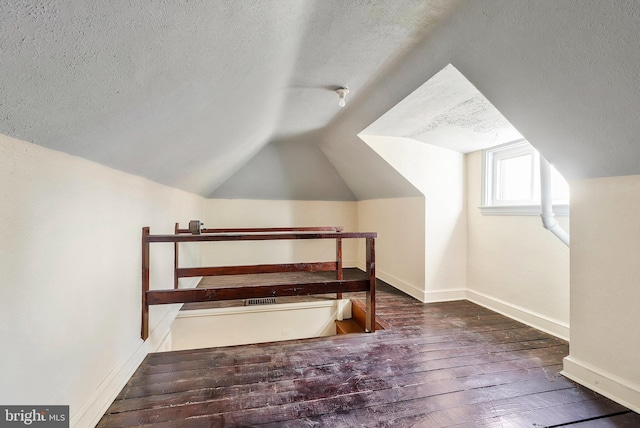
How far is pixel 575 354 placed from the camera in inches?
67.6

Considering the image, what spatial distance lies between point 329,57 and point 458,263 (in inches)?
109

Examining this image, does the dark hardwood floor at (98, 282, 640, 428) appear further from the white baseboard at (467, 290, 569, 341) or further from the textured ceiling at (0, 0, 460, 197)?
the textured ceiling at (0, 0, 460, 197)

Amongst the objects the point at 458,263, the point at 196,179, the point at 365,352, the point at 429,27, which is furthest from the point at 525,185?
the point at 196,179

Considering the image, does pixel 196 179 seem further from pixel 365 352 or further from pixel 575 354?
pixel 575 354

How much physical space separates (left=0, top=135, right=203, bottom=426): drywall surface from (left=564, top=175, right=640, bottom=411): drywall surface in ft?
8.87

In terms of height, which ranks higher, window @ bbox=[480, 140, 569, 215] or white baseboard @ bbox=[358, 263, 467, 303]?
window @ bbox=[480, 140, 569, 215]

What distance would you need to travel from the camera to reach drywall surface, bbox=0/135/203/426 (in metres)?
0.89

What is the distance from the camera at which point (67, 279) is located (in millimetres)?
1132

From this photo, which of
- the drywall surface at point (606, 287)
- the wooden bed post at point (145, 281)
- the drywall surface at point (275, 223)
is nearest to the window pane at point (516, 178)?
the drywall surface at point (606, 287)

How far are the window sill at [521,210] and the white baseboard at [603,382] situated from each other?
3.79 ft

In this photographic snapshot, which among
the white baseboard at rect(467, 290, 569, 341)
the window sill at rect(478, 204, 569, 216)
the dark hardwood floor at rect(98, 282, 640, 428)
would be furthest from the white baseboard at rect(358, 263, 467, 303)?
the window sill at rect(478, 204, 569, 216)

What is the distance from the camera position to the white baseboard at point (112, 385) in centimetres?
123

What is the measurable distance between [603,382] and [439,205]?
1967mm

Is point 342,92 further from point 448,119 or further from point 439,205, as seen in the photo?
point 439,205
